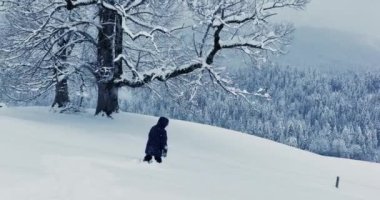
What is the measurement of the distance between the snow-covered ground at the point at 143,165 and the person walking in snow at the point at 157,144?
0.38 meters

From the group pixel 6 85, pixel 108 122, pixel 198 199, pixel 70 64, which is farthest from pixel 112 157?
pixel 6 85

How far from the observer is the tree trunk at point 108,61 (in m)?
22.3

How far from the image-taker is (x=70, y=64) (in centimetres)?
2220

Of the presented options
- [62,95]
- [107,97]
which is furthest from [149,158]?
[62,95]

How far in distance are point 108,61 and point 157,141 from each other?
915cm

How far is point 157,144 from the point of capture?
14.2m

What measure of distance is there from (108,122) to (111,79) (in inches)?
72.4

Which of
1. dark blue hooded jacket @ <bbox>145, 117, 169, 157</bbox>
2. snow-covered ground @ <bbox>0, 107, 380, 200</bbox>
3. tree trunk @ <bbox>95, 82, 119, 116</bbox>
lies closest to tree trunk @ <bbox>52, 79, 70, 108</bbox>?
snow-covered ground @ <bbox>0, 107, 380, 200</bbox>

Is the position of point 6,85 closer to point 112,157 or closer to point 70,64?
point 70,64

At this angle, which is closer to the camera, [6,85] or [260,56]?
[260,56]

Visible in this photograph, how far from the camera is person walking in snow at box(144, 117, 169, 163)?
1405 cm

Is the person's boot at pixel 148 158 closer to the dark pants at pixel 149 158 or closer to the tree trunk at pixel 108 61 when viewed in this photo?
the dark pants at pixel 149 158

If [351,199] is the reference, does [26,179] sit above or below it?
above

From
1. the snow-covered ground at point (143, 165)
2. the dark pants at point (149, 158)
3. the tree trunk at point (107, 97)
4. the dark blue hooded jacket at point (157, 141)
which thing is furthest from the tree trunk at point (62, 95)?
the dark pants at point (149, 158)
